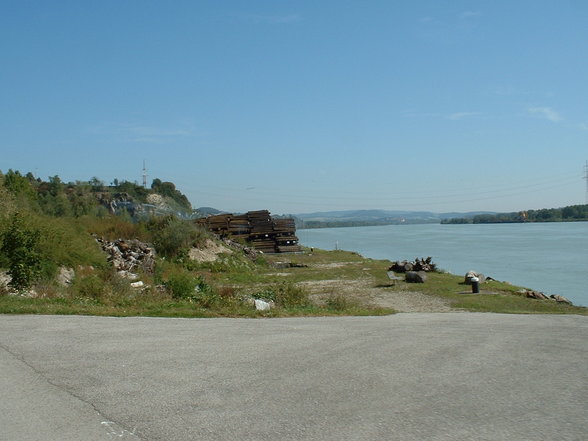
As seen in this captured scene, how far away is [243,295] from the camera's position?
16.8 metres

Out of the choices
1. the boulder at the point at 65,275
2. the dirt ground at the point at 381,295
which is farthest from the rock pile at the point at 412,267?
the boulder at the point at 65,275

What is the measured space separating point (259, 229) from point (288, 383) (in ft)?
128

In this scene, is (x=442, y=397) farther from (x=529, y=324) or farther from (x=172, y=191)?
(x=172, y=191)

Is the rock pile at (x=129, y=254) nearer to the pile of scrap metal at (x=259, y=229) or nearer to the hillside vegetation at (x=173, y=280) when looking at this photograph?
the hillside vegetation at (x=173, y=280)

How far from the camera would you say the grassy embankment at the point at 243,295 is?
12832 millimetres

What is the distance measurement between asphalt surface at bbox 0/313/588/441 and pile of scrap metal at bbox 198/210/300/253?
33.6m

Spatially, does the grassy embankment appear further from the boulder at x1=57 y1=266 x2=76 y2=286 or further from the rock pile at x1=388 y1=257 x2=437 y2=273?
the rock pile at x1=388 y1=257 x2=437 y2=273

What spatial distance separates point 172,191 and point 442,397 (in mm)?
86730

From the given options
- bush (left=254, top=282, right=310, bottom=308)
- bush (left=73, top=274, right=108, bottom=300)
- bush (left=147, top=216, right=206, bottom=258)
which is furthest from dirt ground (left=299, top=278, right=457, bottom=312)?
bush (left=147, top=216, right=206, bottom=258)

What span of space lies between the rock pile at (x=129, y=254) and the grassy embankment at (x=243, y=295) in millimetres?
A: 687

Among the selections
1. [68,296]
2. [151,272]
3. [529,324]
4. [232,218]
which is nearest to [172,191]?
[232,218]

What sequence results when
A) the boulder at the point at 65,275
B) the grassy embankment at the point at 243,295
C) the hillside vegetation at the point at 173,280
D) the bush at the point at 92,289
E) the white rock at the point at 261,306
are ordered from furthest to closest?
the boulder at the point at 65,275 → the bush at the point at 92,289 → the hillside vegetation at the point at 173,280 → the white rock at the point at 261,306 → the grassy embankment at the point at 243,295

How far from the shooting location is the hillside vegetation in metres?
13.8

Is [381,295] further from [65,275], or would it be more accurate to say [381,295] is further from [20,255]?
[20,255]
